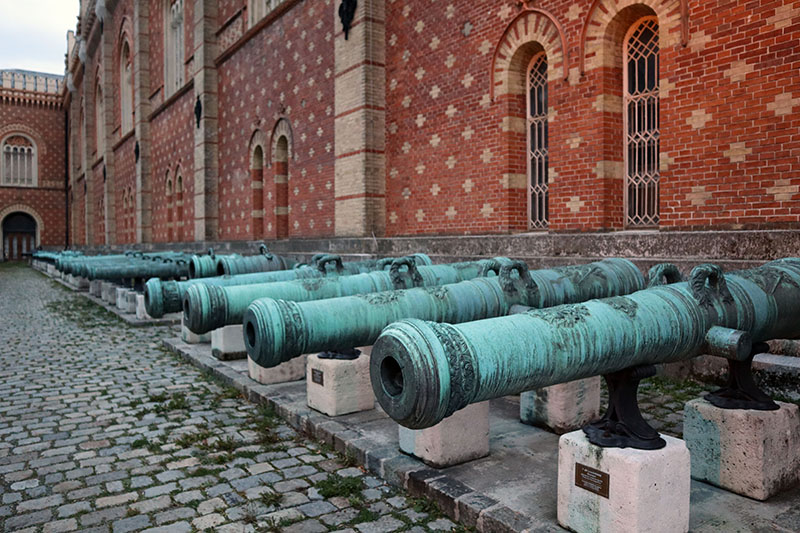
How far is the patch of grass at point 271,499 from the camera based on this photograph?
3291 mm

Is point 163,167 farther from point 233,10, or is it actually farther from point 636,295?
point 636,295

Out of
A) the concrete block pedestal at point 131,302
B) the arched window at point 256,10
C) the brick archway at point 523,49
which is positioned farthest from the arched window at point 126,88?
the brick archway at point 523,49

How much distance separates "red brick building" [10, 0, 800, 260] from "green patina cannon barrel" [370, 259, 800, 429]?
3.05 meters

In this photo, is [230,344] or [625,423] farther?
[230,344]

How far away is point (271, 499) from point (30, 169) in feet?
179

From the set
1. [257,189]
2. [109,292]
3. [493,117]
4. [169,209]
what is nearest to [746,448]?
[493,117]

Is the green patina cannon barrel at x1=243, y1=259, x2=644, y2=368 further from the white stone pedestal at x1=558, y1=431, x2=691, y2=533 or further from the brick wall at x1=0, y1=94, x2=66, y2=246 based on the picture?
the brick wall at x1=0, y1=94, x2=66, y2=246

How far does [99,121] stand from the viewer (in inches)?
1601

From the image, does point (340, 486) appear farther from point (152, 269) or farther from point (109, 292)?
point (109, 292)

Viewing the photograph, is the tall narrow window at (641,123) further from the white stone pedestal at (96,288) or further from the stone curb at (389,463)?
the white stone pedestal at (96,288)

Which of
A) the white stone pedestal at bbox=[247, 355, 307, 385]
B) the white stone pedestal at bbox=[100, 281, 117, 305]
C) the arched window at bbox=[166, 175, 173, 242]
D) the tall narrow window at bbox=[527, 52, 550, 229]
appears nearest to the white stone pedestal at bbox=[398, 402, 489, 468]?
the white stone pedestal at bbox=[247, 355, 307, 385]

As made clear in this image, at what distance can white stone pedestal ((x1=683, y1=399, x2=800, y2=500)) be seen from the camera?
299 centimetres

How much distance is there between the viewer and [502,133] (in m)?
8.48

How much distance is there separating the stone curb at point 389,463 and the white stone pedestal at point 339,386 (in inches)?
3.3
